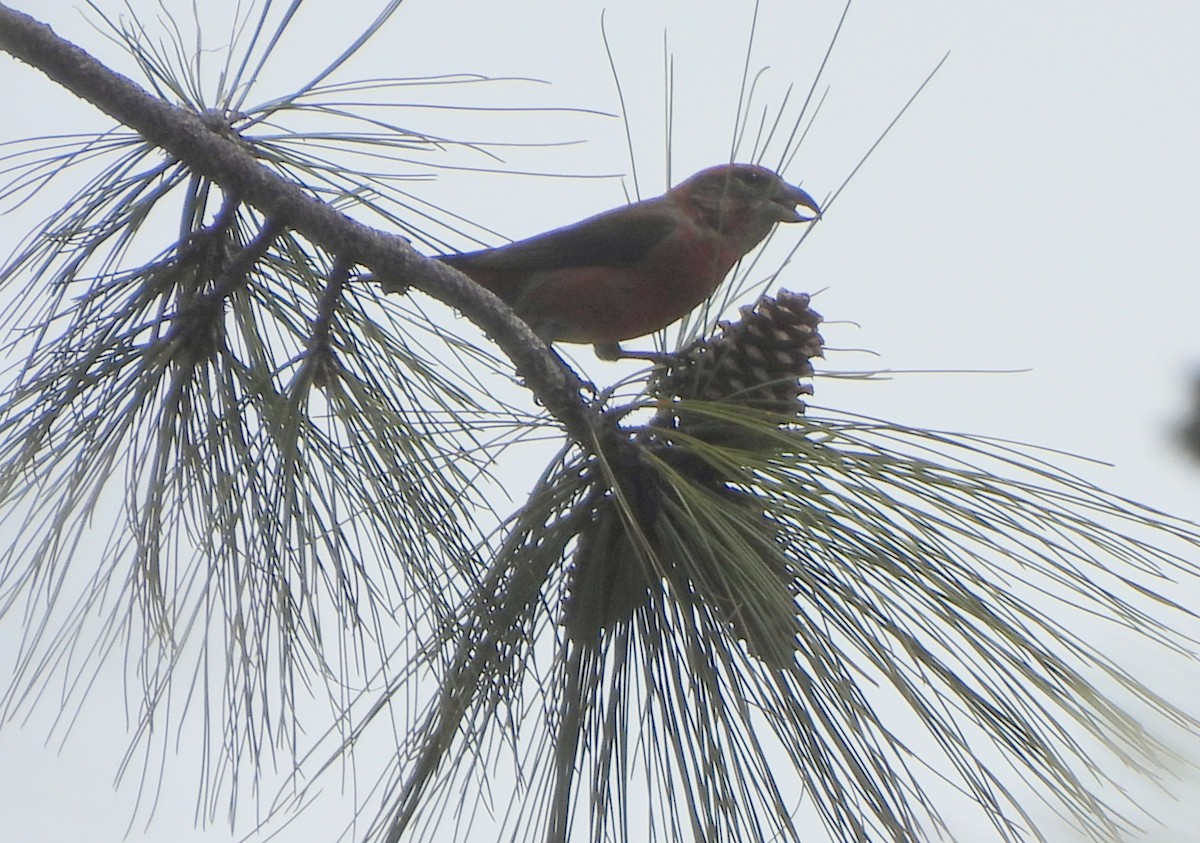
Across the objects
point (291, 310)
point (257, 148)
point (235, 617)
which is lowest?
point (235, 617)

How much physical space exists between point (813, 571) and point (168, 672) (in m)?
0.73

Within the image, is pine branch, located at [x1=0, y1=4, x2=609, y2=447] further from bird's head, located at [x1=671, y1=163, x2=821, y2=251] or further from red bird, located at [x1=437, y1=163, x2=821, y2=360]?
bird's head, located at [x1=671, y1=163, x2=821, y2=251]

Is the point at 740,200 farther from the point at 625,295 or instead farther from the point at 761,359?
the point at 761,359

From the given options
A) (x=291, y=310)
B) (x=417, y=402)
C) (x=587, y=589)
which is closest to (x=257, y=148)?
(x=291, y=310)

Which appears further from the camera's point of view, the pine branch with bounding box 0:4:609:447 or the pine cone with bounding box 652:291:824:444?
the pine cone with bounding box 652:291:824:444

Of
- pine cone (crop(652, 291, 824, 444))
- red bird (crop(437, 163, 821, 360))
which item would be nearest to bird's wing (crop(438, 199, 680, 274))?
red bird (crop(437, 163, 821, 360))

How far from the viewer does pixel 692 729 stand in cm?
123

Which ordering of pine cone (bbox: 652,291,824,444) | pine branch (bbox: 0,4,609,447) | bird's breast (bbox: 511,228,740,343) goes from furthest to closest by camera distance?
bird's breast (bbox: 511,228,740,343) < pine cone (bbox: 652,291,824,444) < pine branch (bbox: 0,4,609,447)

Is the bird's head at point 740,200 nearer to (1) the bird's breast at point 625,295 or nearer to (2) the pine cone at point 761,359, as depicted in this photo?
(1) the bird's breast at point 625,295

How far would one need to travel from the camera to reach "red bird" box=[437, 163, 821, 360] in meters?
2.03

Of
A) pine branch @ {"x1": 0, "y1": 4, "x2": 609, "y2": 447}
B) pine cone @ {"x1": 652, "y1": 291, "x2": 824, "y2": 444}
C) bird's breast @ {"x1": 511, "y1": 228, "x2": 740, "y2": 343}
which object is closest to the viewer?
pine branch @ {"x1": 0, "y1": 4, "x2": 609, "y2": 447}

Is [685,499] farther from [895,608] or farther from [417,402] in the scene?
[417,402]

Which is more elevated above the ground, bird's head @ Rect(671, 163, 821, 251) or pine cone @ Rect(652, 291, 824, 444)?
bird's head @ Rect(671, 163, 821, 251)

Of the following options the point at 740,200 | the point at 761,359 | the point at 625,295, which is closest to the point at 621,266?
the point at 625,295
